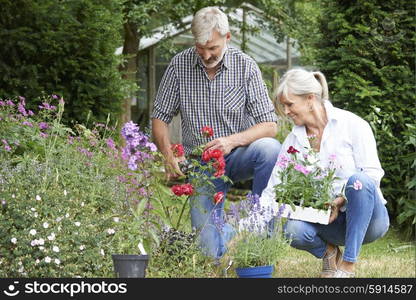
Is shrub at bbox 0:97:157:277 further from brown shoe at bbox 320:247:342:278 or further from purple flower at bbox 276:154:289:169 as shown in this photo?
brown shoe at bbox 320:247:342:278

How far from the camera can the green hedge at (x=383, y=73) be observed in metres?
6.19

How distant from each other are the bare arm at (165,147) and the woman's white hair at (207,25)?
0.54 meters

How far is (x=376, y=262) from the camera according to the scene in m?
5.02

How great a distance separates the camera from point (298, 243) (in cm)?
389

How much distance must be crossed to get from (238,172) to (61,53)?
9.23ft

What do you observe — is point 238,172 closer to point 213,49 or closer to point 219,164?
point 219,164

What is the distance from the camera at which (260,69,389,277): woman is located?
12.4 ft

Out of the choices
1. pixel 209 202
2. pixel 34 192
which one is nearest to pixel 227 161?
pixel 209 202

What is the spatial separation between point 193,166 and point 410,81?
110 inches

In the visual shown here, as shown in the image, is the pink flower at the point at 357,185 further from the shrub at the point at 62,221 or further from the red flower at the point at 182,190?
the shrub at the point at 62,221

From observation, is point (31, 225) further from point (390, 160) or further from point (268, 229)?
point (390, 160)

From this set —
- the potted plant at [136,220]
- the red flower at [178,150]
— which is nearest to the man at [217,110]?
the red flower at [178,150]

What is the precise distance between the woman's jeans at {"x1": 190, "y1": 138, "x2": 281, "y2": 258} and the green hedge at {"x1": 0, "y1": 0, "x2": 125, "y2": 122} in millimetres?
2517

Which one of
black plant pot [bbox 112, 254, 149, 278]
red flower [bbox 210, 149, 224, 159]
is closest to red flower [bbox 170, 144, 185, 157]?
red flower [bbox 210, 149, 224, 159]
